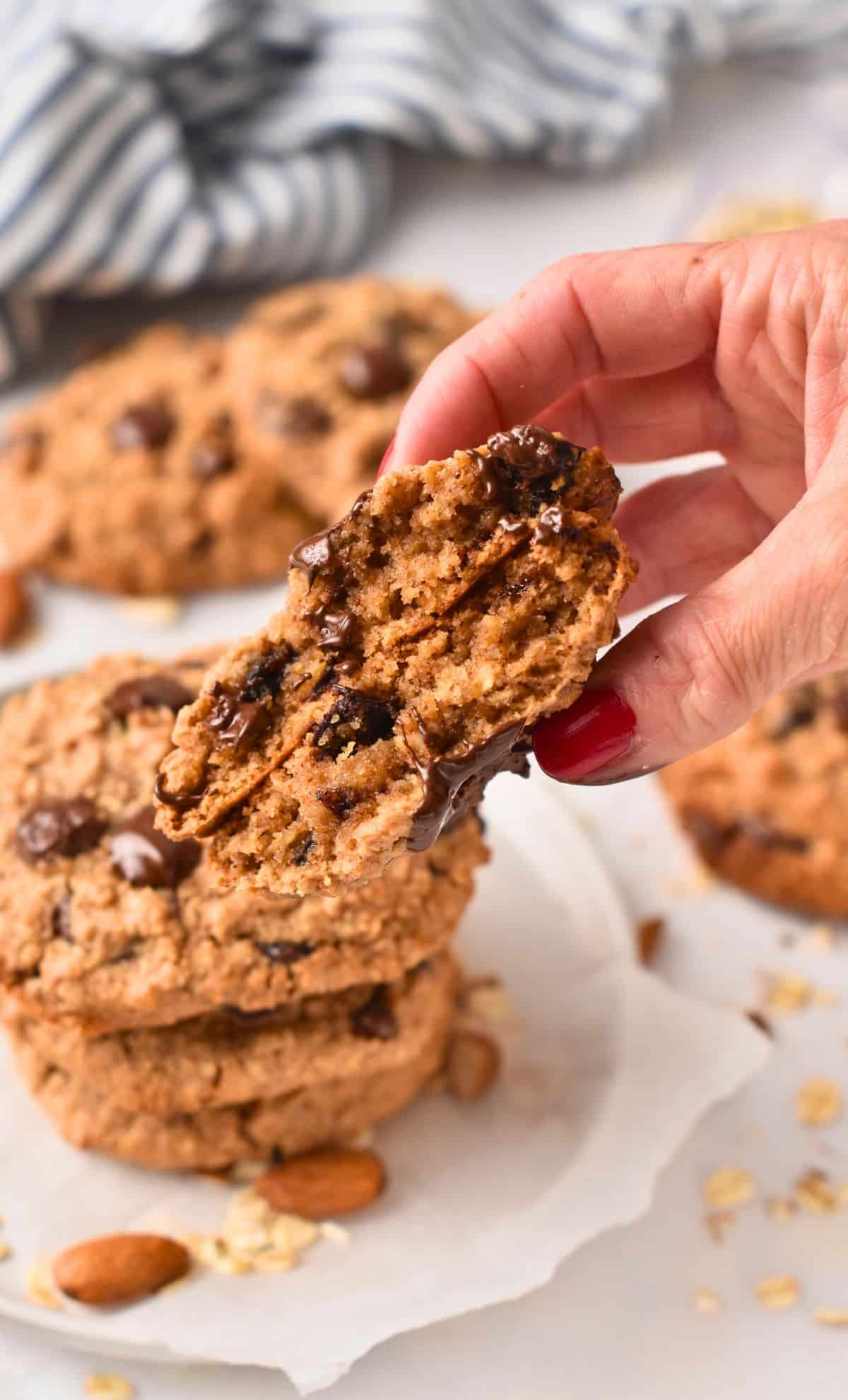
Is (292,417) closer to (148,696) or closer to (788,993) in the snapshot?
(148,696)

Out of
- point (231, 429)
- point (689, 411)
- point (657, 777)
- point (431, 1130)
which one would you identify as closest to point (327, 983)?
point (431, 1130)

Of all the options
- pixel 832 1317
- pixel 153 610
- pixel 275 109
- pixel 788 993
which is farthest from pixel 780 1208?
pixel 275 109

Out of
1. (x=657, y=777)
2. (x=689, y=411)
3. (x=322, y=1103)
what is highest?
(x=689, y=411)

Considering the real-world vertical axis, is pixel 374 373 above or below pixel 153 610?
above

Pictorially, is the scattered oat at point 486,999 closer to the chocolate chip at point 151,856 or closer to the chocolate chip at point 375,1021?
the chocolate chip at point 375,1021

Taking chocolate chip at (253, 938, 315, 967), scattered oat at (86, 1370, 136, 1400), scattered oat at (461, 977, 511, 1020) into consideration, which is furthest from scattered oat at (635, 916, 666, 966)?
scattered oat at (86, 1370, 136, 1400)

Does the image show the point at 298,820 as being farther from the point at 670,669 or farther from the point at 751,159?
the point at 751,159

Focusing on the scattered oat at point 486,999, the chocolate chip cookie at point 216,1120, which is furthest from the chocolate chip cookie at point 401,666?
the scattered oat at point 486,999

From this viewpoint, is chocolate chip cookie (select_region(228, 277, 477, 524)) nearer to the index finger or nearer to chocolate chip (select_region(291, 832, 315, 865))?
the index finger
